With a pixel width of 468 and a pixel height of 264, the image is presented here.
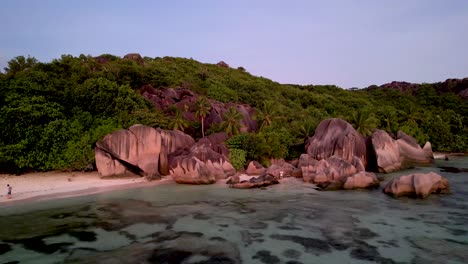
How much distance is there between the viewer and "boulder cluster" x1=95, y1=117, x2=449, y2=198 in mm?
24375

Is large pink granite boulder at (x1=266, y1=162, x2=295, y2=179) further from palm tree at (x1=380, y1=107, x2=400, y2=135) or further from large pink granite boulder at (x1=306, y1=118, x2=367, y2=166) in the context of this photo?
palm tree at (x1=380, y1=107, x2=400, y2=135)

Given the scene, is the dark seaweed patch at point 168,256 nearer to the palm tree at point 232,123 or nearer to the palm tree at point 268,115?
the palm tree at point 232,123

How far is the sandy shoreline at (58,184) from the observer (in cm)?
2178

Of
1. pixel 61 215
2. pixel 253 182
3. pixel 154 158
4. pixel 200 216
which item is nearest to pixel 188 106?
pixel 154 158

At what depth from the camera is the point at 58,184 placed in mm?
25000

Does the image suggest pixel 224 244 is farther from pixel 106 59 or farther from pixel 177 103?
pixel 106 59

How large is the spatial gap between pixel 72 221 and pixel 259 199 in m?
11.3

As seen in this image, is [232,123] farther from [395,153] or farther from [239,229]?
[239,229]

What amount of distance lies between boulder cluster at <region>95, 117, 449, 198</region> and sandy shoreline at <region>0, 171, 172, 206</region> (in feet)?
4.89

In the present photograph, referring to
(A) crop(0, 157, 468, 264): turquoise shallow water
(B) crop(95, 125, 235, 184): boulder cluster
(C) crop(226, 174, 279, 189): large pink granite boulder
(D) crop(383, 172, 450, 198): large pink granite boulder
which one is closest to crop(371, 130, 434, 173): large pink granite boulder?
(A) crop(0, 157, 468, 264): turquoise shallow water

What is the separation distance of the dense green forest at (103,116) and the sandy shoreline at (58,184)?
106 centimetres

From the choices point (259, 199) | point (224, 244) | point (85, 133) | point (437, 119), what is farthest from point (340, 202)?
point (437, 119)

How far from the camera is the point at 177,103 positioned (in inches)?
1839

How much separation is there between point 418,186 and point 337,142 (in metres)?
12.7
